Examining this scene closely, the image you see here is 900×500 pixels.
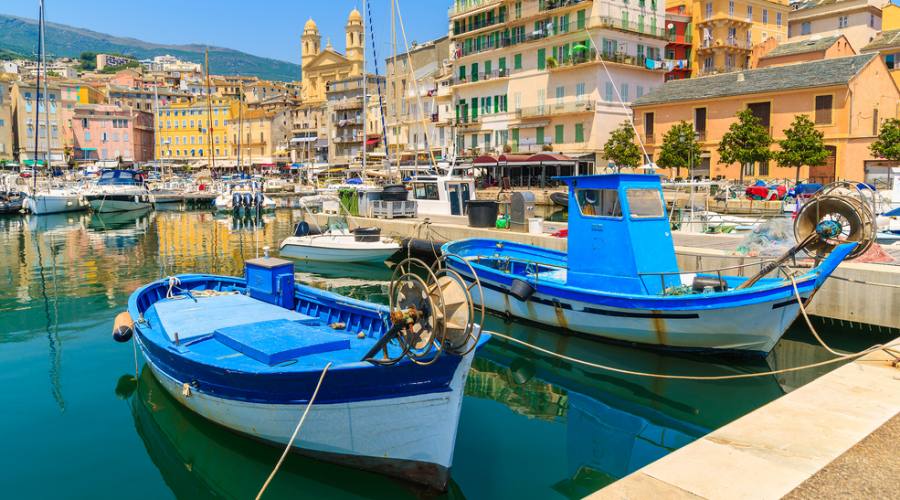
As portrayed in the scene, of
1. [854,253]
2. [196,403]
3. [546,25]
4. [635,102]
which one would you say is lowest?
[196,403]

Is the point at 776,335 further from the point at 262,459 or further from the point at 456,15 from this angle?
the point at 456,15

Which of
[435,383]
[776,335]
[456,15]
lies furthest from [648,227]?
[456,15]

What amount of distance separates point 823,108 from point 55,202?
53920mm

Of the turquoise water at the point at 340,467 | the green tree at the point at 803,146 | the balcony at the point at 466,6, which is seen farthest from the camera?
the balcony at the point at 466,6

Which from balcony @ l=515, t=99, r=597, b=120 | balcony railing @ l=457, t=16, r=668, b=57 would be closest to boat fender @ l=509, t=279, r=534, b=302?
balcony @ l=515, t=99, r=597, b=120

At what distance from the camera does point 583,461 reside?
9.20m

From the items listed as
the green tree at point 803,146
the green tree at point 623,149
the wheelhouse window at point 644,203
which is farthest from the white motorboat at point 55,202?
the green tree at point 803,146

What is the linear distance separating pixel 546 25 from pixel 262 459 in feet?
169

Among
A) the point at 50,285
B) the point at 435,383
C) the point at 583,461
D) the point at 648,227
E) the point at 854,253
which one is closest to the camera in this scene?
the point at 435,383

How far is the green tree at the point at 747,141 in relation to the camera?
137 ft

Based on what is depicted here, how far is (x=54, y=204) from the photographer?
50.4 m

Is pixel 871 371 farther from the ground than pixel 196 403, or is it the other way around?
pixel 871 371

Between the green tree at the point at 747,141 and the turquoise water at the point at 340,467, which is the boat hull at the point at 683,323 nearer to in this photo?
the turquoise water at the point at 340,467

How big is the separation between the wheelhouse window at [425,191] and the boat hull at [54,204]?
113 feet
